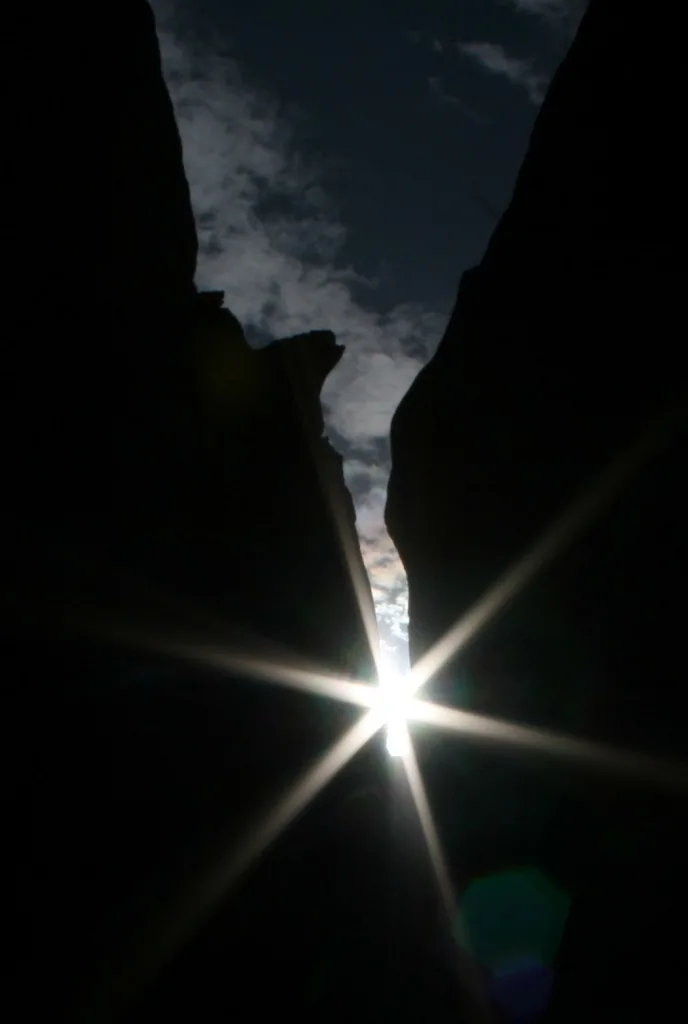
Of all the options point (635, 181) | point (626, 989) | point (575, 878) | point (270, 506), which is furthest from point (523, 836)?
point (635, 181)

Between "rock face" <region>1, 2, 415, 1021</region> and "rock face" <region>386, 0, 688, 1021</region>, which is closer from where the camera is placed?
"rock face" <region>1, 2, 415, 1021</region>

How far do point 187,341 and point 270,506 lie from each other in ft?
16.1

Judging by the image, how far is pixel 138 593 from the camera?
383 inches

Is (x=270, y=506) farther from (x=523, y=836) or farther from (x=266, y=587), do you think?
(x=523, y=836)

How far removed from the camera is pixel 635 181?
852 centimetres

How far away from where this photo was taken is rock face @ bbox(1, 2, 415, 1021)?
7.22m

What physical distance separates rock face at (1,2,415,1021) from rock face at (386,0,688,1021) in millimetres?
5611

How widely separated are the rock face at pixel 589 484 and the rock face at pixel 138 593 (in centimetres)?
561

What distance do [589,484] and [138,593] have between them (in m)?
7.92

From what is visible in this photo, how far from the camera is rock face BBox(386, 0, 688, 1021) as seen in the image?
26.3 feet

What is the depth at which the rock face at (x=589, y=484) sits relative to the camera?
8.01 meters

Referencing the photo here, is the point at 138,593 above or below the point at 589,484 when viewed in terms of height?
below

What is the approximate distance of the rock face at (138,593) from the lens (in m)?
7.22

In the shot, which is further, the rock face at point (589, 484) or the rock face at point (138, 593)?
the rock face at point (589, 484)
